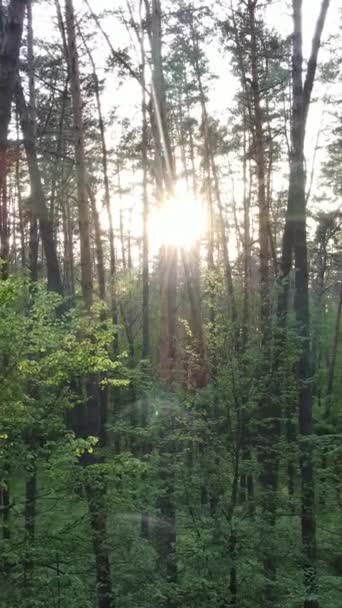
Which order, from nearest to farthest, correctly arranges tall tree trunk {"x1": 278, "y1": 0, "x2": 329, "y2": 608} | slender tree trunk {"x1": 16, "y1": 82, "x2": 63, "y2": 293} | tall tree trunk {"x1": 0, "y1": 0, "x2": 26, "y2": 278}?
tall tree trunk {"x1": 0, "y1": 0, "x2": 26, "y2": 278}
tall tree trunk {"x1": 278, "y1": 0, "x2": 329, "y2": 608}
slender tree trunk {"x1": 16, "y1": 82, "x2": 63, "y2": 293}

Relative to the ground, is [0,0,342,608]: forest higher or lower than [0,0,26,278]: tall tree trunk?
lower

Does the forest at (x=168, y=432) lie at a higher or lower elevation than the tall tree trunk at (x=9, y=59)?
lower

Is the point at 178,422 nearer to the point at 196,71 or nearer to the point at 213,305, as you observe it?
the point at 213,305

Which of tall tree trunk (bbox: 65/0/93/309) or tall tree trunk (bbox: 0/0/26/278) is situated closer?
tall tree trunk (bbox: 0/0/26/278)

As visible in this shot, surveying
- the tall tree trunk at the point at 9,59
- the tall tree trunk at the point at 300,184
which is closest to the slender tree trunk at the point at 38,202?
the tall tree trunk at the point at 300,184

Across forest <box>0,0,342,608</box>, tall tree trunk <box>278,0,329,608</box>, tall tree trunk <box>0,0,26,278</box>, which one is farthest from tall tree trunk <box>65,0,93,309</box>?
tall tree trunk <box>0,0,26,278</box>

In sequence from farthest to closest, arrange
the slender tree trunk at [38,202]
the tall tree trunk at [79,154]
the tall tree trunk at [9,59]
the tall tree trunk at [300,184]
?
the slender tree trunk at [38,202] → the tall tree trunk at [300,184] → the tall tree trunk at [79,154] → the tall tree trunk at [9,59]

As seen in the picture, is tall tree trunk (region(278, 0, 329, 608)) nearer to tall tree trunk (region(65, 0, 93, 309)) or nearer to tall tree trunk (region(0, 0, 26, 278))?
tall tree trunk (region(65, 0, 93, 309))

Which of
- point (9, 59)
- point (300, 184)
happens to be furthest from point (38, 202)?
point (9, 59)

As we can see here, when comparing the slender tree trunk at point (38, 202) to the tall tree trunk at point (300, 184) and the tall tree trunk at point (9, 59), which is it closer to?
the tall tree trunk at point (300, 184)

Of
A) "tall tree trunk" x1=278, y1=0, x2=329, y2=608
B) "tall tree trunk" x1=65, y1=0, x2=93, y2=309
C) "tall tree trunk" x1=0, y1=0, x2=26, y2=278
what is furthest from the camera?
"tall tree trunk" x1=278, y1=0, x2=329, y2=608

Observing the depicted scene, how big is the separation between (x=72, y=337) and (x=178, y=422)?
2.89 meters

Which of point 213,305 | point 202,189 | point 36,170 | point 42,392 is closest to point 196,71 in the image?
point 202,189

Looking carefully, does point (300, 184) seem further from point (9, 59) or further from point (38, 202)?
point (9, 59)
